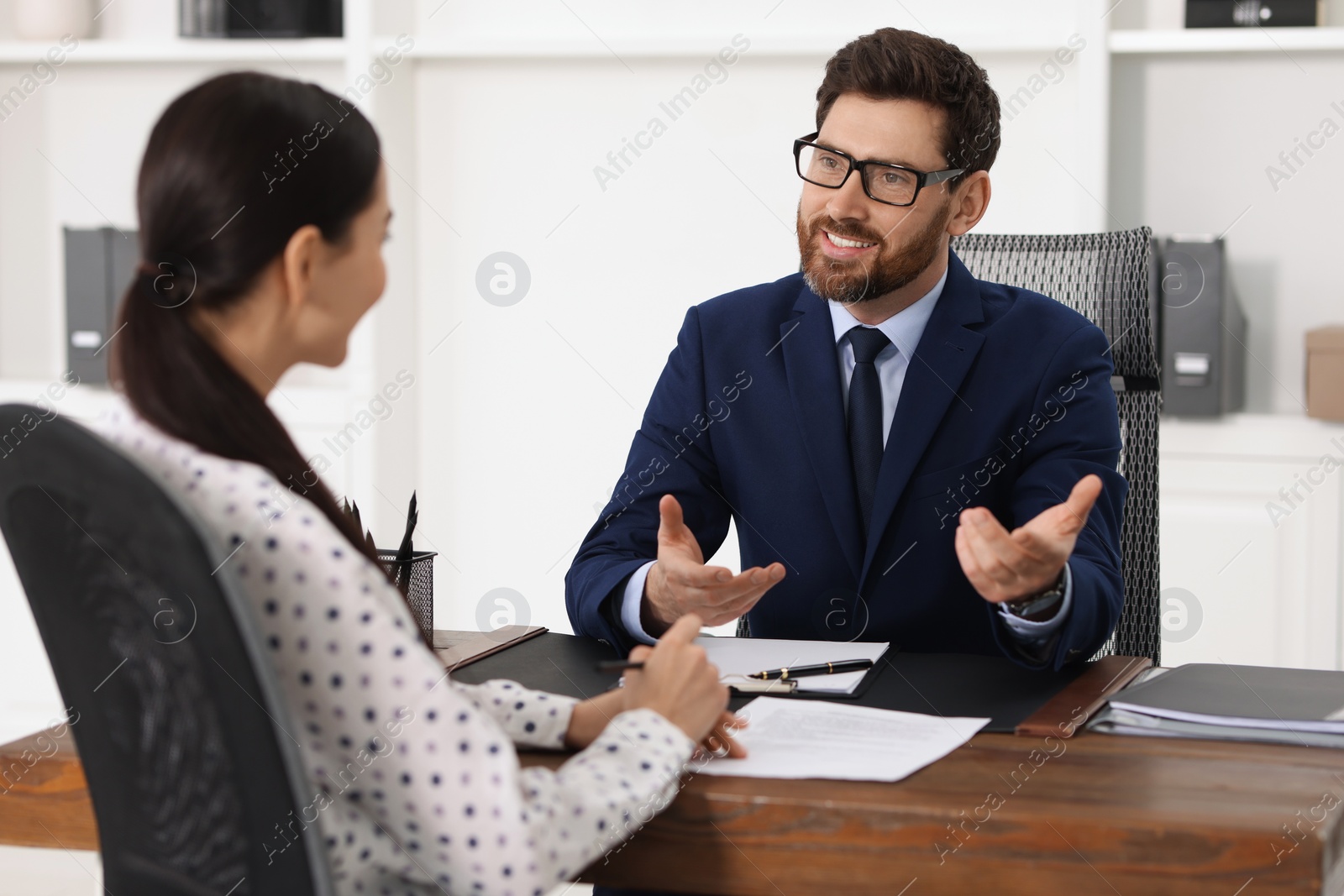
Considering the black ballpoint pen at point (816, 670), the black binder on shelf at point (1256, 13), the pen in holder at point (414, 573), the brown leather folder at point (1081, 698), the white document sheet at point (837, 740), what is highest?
the black binder on shelf at point (1256, 13)

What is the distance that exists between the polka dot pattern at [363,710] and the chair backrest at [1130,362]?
122 cm

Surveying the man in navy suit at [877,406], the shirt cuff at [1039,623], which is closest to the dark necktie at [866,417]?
the man in navy suit at [877,406]

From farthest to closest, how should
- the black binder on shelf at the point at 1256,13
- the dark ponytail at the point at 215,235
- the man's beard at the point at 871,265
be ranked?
1. the black binder on shelf at the point at 1256,13
2. the man's beard at the point at 871,265
3. the dark ponytail at the point at 215,235

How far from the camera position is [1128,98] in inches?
119

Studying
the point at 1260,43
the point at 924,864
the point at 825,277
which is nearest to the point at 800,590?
the point at 825,277

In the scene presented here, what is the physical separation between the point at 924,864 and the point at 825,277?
103cm

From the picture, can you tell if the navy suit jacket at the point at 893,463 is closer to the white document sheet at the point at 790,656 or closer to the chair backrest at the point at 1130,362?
the chair backrest at the point at 1130,362

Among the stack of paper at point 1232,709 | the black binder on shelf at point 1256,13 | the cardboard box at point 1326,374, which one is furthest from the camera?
the black binder on shelf at point 1256,13

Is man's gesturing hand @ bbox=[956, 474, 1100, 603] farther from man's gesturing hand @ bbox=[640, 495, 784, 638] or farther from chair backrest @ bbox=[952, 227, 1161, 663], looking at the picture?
chair backrest @ bbox=[952, 227, 1161, 663]

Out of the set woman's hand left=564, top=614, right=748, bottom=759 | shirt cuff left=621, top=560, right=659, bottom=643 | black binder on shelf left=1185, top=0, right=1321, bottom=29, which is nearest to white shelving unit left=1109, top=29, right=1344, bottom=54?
black binder on shelf left=1185, top=0, right=1321, bottom=29

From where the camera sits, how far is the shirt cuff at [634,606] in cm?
153

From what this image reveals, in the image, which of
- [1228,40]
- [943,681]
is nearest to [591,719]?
[943,681]

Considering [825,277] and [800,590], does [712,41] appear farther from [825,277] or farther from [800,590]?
[800,590]

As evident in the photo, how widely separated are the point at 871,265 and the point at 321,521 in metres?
1.11
